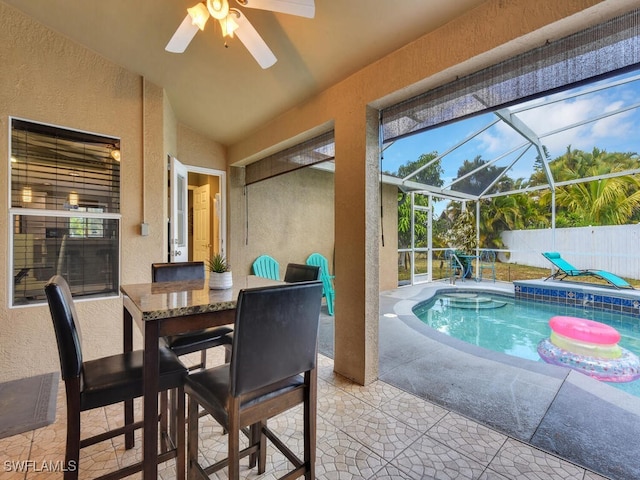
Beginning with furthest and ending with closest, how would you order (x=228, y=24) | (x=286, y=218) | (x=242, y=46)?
(x=286, y=218)
(x=242, y=46)
(x=228, y=24)

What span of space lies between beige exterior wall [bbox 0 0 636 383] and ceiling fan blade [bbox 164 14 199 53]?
1264 millimetres

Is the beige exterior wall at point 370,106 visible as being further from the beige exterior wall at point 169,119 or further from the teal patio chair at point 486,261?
the teal patio chair at point 486,261

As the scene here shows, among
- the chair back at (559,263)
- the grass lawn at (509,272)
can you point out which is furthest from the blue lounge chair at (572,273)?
the grass lawn at (509,272)

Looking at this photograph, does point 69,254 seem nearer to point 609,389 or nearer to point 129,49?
point 129,49

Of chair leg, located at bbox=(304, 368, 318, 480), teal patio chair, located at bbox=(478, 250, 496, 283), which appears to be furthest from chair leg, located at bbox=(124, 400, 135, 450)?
teal patio chair, located at bbox=(478, 250, 496, 283)

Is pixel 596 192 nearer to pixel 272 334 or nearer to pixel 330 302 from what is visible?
pixel 330 302

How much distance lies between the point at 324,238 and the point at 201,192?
2.53 meters

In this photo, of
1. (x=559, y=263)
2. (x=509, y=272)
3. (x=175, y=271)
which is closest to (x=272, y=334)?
(x=175, y=271)

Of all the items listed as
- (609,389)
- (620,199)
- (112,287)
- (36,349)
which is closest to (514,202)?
(620,199)

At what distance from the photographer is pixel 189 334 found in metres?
2.00

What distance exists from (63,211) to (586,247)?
9.67m

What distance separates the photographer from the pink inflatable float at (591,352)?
326 cm

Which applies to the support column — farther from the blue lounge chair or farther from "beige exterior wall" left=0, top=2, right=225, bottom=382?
the blue lounge chair

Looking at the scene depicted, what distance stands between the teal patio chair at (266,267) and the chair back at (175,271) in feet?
8.58
